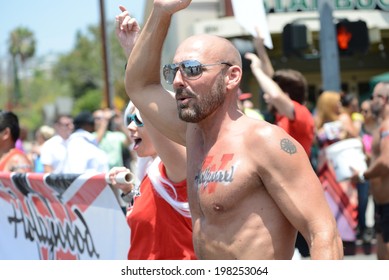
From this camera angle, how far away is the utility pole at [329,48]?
12633 millimetres

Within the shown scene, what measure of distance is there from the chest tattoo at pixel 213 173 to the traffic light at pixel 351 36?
10.0 meters

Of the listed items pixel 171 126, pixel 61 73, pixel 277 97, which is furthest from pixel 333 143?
pixel 61 73

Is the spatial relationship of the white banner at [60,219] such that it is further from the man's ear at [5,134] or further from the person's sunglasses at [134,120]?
the person's sunglasses at [134,120]

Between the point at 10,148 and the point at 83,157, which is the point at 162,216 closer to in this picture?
the point at 10,148

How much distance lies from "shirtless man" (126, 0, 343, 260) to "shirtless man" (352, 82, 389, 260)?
404cm

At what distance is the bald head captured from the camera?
12.2ft

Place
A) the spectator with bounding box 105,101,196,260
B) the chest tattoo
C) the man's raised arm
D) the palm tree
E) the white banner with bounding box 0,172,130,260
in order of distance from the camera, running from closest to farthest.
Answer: the chest tattoo, the man's raised arm, the spectator with bounding box 105,101,196,260, the white banner with bounding box 0,172,130,260, the palm tree

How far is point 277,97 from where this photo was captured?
23.7 ft

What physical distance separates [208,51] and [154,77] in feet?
1.59

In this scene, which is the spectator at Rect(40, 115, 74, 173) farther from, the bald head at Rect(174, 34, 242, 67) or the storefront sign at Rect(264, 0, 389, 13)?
the bald head at Rect(174, 34, 242, 67)

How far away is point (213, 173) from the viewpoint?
366 cm

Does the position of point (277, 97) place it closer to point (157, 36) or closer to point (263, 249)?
point (157, 36)

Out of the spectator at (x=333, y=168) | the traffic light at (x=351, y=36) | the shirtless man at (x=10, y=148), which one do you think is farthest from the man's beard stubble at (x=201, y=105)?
the traffic light at (x=351, y=36)

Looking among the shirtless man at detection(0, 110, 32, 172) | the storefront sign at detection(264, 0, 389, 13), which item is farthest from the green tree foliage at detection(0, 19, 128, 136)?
the shirtless man at detection(0, 110, 32, 172)
